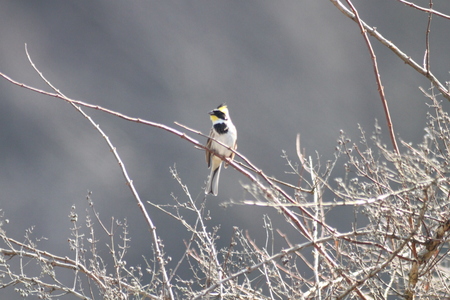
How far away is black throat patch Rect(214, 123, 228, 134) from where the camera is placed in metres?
6.21

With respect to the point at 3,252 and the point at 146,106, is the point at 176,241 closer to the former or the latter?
the point at 146,106

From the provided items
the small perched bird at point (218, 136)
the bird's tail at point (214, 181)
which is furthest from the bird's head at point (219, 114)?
the bird's tail at point (214, 181)

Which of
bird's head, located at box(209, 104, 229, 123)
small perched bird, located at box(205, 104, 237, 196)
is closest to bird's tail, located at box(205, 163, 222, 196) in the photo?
small perched bird, located at box(205, 104, 237, 196)

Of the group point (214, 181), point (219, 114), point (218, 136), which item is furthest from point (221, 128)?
point (214, 181)

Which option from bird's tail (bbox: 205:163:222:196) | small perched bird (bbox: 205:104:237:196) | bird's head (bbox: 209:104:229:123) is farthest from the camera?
bird's head (bbox: 209:104:229:123)

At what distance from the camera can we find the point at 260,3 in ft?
26.5

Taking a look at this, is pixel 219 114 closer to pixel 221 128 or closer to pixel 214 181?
pixel 221 128

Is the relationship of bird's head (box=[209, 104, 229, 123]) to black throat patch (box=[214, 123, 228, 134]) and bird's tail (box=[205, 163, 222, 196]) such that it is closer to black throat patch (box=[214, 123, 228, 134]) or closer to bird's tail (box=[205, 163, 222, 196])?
black throat patch (box=[214, 123, 228, 134])

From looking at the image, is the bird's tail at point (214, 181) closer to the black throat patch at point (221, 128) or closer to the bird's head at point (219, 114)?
the black throat patch at point (221, 128)

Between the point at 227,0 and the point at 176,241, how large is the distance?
3282mm

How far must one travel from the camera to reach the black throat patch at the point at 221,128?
20.4 ft

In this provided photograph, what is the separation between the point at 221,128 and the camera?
6.23 m

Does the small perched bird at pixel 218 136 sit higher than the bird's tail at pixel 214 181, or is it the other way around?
the small perched bird at pixel 218 136

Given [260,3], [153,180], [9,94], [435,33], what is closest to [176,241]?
[153,180]
